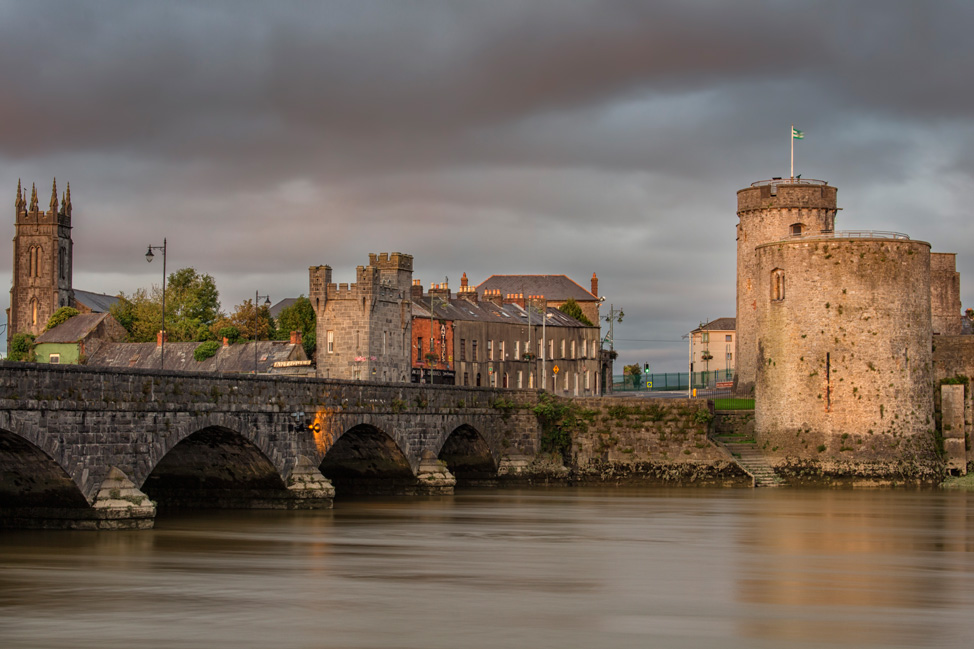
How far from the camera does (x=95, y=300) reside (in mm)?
139125

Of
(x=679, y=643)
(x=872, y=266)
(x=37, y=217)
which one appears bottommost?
(x=679, y=643)

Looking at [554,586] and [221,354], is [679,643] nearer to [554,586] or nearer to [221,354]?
[554,586]

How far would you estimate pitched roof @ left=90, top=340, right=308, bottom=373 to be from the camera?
268 ft

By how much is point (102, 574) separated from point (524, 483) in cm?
3113

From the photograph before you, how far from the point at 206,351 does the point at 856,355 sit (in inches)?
1680

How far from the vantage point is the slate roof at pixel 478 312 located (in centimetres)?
9288

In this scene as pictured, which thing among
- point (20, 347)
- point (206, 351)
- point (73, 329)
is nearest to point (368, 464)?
point (206, 351)

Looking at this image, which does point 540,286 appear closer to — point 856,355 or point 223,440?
point 856,355

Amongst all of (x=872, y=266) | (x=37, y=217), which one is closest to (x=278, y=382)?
(x=872, y=266)

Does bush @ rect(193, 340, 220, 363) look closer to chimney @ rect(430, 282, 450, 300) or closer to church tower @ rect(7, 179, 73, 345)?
chimney @ rect(430, 282, 450, 300)

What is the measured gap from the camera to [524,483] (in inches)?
2170

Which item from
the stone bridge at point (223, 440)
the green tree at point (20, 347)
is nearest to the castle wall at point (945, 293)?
the stone bridge at point (223, 440)

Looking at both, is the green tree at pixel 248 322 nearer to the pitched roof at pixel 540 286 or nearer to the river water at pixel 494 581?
the pitched roof at pixel 540 286

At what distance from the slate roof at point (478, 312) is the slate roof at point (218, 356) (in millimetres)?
11855
